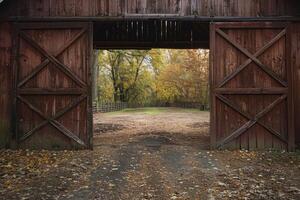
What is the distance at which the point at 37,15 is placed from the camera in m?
11.5

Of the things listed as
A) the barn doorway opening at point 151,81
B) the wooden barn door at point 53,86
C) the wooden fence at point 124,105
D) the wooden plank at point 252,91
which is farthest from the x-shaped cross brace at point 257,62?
the wooden fence at point 124,105

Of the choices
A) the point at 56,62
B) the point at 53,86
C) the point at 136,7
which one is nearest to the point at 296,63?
the point at 136,7

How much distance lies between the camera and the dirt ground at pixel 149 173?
728 centimetres

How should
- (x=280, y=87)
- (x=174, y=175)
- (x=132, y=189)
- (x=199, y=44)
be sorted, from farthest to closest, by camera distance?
(x=199, y=44), (x=280, y=87), (x=174, y=175), (x=132, y=189)

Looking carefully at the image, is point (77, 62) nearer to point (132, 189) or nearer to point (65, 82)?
point (65, 82)

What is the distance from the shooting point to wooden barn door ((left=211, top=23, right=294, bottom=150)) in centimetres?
1141

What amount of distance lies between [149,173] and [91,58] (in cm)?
440

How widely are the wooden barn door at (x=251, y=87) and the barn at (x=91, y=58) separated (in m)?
0.03

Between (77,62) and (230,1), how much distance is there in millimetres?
4945

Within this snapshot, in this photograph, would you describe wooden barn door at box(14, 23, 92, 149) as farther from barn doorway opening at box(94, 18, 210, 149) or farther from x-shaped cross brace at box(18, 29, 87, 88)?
barn doorway opening at box(94, 18, 210, 149)

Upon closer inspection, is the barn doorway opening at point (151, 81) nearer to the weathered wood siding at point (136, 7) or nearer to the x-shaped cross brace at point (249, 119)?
the x-shaped cross brace at point (249, 119)

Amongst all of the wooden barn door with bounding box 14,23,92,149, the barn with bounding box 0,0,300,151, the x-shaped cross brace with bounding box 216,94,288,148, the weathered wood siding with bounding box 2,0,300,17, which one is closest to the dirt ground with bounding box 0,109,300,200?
the x-shaped cross brace with bounding box 216,94,288,148

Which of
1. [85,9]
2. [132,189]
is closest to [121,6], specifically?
[85,9]

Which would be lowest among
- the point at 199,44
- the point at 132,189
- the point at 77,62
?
the point at 132,189
